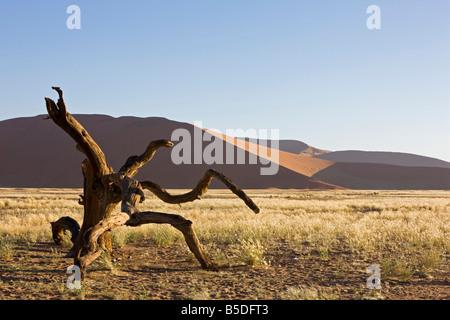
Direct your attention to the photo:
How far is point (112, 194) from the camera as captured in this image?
8.02 meters

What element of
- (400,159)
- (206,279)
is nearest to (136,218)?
(206,279)

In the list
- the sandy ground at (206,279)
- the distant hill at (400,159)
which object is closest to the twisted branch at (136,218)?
the sandy ground at (206,279)

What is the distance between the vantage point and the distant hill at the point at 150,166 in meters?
94.9

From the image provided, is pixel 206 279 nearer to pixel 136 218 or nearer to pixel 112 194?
pixel 136 218

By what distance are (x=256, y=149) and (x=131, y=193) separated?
112 meters

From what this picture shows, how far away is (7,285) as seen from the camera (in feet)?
19.8

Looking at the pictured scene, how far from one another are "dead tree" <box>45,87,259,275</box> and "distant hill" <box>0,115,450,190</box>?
81.1 metres

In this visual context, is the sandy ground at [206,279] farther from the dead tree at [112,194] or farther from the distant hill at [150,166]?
the distant hill at [150,166]

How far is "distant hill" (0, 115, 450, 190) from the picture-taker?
94875mm

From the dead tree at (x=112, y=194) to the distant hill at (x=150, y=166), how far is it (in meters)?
81.1

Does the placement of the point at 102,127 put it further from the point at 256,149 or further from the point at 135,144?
the point at 256,149

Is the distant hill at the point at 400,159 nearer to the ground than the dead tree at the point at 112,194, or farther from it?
farther from it

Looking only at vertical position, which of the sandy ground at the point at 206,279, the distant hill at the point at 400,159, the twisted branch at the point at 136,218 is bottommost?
the sandy ground at the point at 206,279
